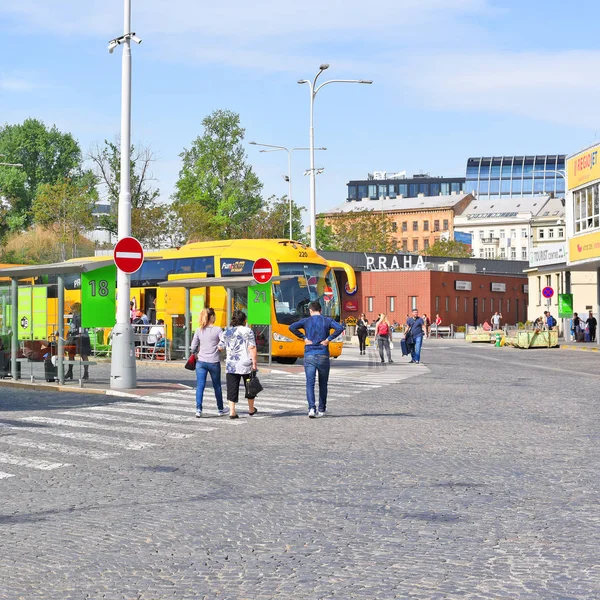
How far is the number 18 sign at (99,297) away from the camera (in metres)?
21.4

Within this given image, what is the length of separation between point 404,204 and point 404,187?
51.1ft

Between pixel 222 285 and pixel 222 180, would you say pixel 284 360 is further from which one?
Answer: pixel 222 180

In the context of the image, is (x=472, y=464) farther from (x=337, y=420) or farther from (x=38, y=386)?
(x=38, y=386)

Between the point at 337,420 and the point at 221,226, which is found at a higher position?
the point at 221,226

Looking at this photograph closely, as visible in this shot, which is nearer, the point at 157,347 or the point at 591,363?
the point at 157,347

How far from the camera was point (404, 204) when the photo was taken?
176125mm

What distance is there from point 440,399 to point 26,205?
8908 cm

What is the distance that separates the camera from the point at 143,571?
658 centimetres

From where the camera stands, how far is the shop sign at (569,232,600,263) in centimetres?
4672

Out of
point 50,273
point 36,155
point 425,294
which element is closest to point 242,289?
point 50,273

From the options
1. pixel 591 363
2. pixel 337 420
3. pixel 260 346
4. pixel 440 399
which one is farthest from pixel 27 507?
pixel 591 363

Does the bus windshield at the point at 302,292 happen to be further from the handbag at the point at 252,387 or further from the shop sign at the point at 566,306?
the shop sign at the point at 566,306

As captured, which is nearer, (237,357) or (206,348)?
(237,357)

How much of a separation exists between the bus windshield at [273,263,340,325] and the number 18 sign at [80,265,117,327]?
11.2 metres
